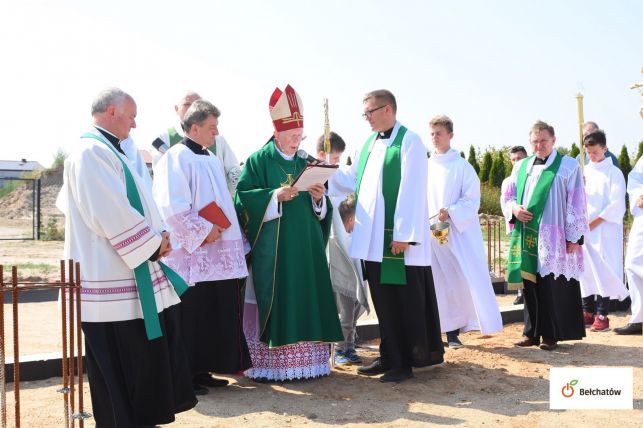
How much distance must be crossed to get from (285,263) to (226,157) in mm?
1462

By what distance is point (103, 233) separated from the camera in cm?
428

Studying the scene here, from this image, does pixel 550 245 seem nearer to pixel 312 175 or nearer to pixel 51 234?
pixel 312 175

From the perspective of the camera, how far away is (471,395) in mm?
5652

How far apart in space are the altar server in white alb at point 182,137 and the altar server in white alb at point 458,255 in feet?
6.85

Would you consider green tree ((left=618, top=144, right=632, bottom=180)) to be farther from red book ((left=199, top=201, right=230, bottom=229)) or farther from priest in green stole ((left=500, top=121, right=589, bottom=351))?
red book ((left=199, top=201, right=230, bottom=229))

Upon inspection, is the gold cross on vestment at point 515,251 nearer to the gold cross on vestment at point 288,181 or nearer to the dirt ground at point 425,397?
the dirt ground at point 425,397

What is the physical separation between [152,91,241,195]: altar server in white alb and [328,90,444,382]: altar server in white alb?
1.28 meters

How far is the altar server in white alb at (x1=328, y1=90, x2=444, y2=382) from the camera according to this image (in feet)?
20.0

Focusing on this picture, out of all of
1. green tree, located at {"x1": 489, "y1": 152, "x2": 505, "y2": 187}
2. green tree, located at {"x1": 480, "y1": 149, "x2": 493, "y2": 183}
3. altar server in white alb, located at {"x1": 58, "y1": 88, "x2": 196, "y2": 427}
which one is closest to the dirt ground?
altar server in white alb, located at {"x1": 58, "y1": 88, "x2": 196, "y2": 427}

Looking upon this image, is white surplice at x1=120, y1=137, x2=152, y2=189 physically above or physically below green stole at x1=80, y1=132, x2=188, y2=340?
above

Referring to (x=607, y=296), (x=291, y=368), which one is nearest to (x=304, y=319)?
(x=291, y=368)

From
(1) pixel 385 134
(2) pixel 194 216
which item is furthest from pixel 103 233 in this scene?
(1) pixel 385 134

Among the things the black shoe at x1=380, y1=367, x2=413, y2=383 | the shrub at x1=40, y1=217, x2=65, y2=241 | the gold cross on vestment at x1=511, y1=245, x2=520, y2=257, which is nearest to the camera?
the black shoe at x1=380, y1=367, x2=413, y2=383

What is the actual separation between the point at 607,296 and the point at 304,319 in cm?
477
